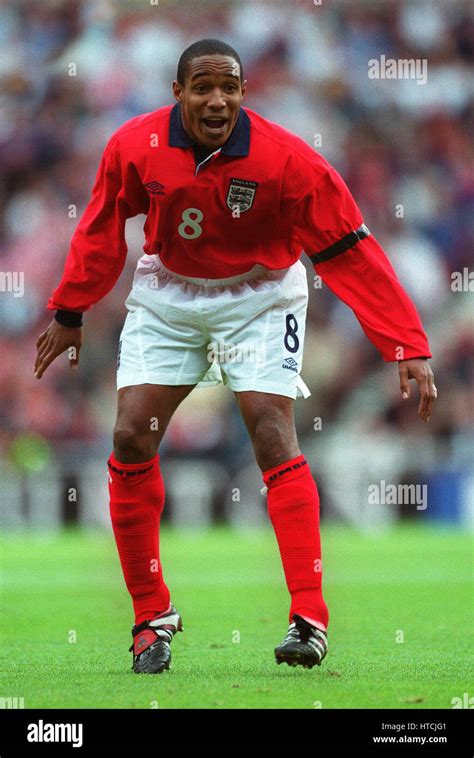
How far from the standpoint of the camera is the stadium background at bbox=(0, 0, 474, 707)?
11.5m

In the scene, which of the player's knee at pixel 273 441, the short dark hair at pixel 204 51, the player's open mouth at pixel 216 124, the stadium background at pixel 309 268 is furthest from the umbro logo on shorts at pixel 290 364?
the stadium background at pixel 309 268

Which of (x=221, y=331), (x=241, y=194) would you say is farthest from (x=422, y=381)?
(x=241, y=194)

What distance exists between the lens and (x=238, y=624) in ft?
20.3

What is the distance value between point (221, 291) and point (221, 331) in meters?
0.15

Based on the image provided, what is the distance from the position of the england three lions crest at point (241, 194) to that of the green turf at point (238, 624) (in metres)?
1.61

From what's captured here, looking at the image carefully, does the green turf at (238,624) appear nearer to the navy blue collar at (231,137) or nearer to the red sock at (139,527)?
the red sock at (139,527)

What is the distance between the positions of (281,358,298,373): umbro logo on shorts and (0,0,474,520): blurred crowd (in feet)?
23.0

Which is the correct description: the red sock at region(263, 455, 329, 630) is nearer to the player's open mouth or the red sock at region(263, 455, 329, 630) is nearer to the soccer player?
the soccer player

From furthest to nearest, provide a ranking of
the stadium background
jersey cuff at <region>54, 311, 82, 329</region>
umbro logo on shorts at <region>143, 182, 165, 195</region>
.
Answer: the stadium background < jersey cuff at <region>54, 311, 82, 329</region> < umbro logo on shorts at <region>143, 182, 165, 195</region>

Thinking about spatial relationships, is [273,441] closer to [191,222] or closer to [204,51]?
[191,222]

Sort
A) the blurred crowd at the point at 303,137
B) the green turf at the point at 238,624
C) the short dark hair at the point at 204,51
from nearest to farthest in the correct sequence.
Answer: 1. the green turf at the point at 238,624
2. the short dark hair at the point at 204,51
3. the blurred crowd at the point at 303,137

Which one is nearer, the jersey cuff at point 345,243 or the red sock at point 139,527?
the jersey cuff at point 345,243

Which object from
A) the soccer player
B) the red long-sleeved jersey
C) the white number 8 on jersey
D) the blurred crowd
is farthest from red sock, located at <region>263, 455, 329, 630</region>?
the blurred crowd

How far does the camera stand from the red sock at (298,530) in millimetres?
4520
